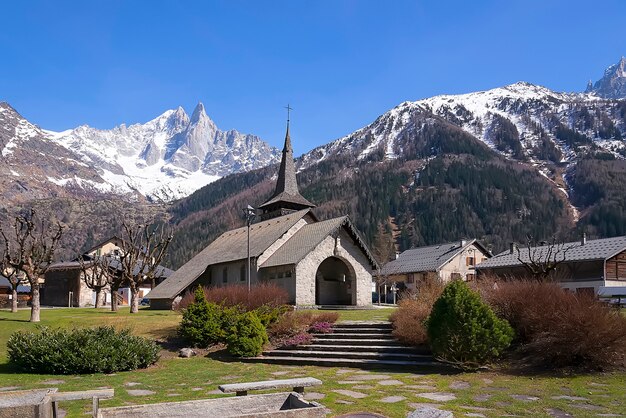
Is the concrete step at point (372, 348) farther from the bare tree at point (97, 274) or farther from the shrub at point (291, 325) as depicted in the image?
the bare tree at point (97, 274)

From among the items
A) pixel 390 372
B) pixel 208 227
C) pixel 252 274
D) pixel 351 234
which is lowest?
pixel 390 372

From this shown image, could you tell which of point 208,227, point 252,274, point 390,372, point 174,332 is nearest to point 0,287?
point 252,274

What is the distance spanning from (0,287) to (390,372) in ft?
229

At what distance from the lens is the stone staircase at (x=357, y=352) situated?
1614 cm

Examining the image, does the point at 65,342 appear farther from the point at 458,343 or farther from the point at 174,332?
the point at 458,343

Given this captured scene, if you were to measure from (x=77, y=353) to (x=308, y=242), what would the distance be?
911 inches

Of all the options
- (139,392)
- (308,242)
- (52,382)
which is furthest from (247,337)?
(308,242)

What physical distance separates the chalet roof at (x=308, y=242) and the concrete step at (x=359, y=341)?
16.3 m

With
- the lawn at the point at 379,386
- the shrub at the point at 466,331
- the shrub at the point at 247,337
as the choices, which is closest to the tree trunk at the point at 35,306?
the lawn at the point at 379,386

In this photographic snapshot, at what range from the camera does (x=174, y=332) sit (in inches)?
901

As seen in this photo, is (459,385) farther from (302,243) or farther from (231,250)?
(231,250)

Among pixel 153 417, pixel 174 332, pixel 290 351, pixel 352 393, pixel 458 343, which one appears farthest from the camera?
pixel 174 332

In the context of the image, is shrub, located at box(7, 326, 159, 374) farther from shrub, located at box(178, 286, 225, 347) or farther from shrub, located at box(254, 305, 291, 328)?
shrub, located at box(254, 305, 291, 328)

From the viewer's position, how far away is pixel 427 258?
238 ft
